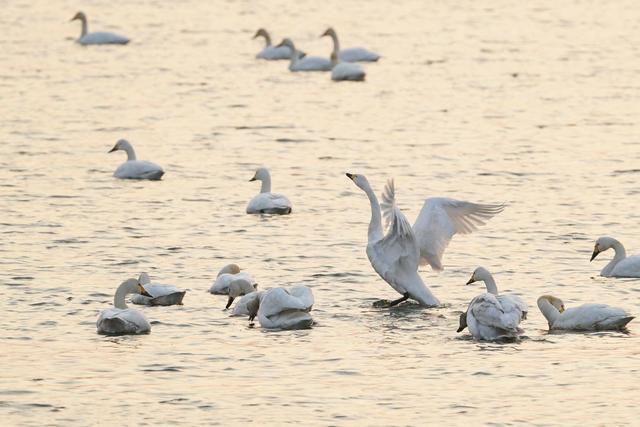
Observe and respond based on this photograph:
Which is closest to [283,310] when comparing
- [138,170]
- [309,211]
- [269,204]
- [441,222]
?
[441,222]

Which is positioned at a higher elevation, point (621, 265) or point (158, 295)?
point (621, 265)

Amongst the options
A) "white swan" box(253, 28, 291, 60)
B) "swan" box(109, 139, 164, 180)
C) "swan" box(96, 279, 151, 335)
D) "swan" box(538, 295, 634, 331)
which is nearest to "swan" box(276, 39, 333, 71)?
"white swan" box(253, 28, 291, 60)

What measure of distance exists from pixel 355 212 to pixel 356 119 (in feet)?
28.7

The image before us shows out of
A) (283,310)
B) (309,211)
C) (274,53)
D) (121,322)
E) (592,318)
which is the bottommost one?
(121,322)

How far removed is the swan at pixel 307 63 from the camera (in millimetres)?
38469

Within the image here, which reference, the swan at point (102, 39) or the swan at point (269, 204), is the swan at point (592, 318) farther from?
the swan at point (102, 39)

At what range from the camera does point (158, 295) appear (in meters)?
17.5

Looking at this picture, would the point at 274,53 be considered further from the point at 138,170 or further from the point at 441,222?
the point at 441,222

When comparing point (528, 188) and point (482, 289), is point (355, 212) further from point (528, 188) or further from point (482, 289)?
point (482, 289)

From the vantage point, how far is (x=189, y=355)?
1573 cm

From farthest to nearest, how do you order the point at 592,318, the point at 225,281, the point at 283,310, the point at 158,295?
the point at 225,281, the point at 158,295, the point at 283,310, the point at 592,318

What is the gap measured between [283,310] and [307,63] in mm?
22258

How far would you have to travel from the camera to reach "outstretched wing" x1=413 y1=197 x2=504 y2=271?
742 inches

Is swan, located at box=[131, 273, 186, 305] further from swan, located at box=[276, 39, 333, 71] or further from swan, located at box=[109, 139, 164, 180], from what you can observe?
swan, located at box=[276, 39, 333, 71]
